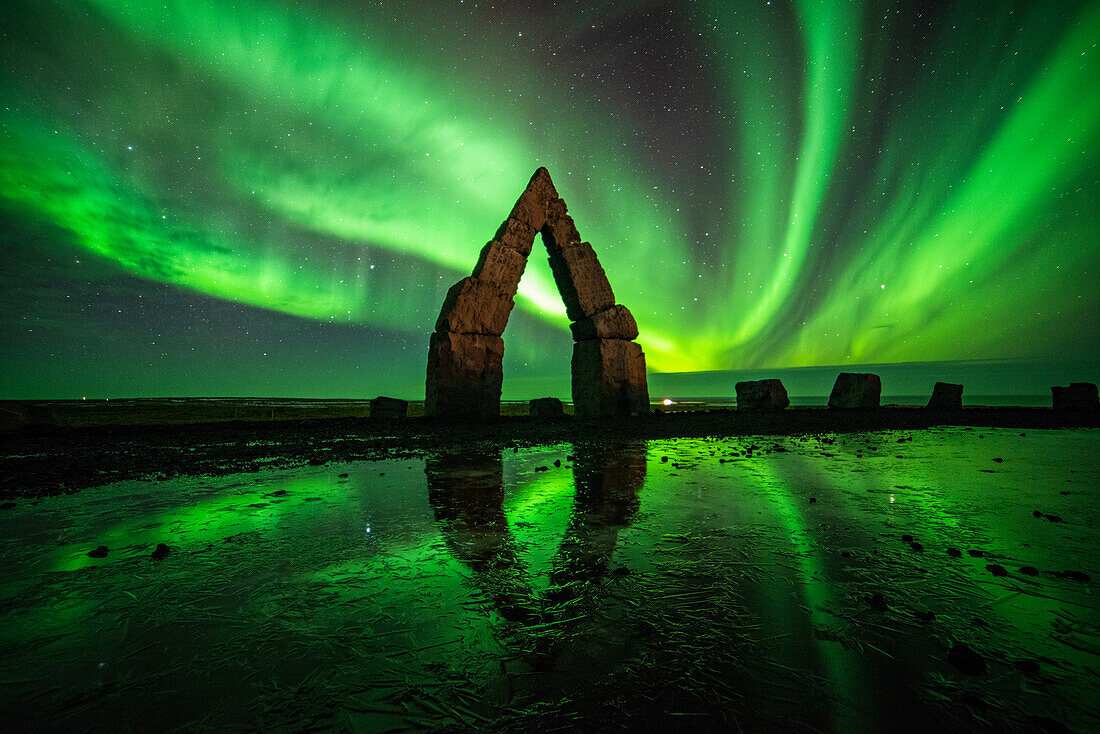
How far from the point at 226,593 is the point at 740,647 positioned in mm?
2170

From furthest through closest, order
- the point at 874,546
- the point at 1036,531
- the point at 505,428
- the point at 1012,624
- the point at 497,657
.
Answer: the point at 505,428 → the point at 1036,531 → the point at 874,546 → the point at 1012,624 → the point at 497,657

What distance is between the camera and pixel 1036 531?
8.94ft

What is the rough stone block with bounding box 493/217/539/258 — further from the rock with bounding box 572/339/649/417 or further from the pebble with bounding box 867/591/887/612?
the pebble with bounding box 867/591/887/612

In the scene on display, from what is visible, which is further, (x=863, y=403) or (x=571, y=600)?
(x=863, y=403)

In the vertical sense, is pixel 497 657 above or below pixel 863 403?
below

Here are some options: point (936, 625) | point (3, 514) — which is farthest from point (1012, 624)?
point (3, 514)

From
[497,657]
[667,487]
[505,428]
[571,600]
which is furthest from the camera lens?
[505,428]

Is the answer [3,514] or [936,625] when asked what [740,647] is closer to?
[936,625]

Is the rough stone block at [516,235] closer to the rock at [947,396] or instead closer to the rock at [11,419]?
the rock at [11,419]

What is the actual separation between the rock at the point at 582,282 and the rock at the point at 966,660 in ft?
39.9

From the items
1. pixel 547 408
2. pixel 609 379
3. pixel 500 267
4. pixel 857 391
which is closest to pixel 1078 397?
pixel 857 391

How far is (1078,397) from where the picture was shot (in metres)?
15.4

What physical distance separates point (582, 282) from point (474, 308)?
149 inches

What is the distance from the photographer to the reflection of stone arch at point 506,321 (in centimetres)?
1125
